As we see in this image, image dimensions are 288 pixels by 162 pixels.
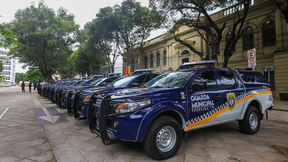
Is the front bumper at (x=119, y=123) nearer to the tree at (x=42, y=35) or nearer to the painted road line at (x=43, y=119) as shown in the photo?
the painted road line at (x=43, y=119)

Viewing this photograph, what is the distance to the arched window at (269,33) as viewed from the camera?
52.1ft

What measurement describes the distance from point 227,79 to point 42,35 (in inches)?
1111

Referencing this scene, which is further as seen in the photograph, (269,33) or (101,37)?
(101,37)

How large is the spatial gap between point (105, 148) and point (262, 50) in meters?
17.8

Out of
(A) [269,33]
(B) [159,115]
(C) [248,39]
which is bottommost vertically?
(B) [159,115]

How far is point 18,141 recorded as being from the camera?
14.3 ft

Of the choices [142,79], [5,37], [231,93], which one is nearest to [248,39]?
[142,79]

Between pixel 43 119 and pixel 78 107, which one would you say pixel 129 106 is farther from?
pixel 43 119

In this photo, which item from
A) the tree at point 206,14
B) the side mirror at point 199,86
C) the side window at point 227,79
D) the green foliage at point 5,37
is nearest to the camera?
the side mirror at point 199,86

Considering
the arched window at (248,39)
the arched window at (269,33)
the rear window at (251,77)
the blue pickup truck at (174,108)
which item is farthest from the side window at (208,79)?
the arched window at (248,39)

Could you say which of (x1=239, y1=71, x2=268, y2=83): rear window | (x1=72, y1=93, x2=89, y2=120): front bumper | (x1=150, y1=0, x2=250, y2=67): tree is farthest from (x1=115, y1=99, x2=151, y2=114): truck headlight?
(x1=150, y1=0, x2=250, y2=67): tree

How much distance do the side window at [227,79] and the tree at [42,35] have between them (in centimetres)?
2620

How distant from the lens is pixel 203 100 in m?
3.82

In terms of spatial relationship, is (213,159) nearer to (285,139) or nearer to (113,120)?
(113,120)
